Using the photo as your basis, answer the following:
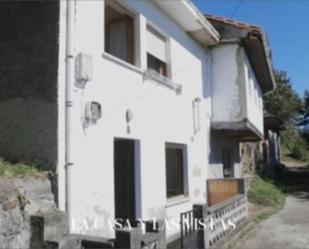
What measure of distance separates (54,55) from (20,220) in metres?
2.49

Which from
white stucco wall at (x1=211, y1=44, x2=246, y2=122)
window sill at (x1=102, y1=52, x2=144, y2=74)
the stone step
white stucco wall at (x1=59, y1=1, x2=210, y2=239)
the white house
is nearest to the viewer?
the stone step

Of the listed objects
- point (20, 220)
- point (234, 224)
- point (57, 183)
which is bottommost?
point (234, 224)

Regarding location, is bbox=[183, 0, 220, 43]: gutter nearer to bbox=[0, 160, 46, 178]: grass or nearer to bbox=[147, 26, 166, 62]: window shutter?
bbox=[147, 26, 166, 62]: window shutter

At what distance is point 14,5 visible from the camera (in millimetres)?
6945

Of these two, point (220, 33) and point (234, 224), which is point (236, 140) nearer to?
point (220, 33)

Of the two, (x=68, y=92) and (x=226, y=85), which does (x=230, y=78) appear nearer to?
(x=226, y=85)

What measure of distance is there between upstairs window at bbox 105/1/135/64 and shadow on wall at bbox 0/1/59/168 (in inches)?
99.2

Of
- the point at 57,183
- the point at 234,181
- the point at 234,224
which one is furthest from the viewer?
the point at 234,181

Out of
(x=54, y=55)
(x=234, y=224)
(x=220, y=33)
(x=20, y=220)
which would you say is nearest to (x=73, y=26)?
(x=54, y=55)

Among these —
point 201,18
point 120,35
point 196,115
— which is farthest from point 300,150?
point 120,35

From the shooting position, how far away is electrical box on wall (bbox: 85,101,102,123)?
22.7 feet

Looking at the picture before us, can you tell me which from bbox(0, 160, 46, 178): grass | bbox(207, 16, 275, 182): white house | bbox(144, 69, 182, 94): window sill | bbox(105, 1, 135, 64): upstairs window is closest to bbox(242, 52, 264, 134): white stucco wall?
bbox(207, 16, 275, 182): white house

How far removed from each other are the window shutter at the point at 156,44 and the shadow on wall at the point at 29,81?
3.44m

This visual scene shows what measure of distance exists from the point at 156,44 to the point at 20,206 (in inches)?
229
